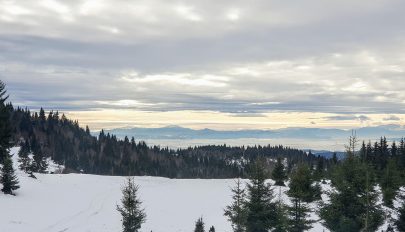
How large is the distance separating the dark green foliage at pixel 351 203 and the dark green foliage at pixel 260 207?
4464mm

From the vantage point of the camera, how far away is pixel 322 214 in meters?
31.5

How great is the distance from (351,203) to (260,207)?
272 inches

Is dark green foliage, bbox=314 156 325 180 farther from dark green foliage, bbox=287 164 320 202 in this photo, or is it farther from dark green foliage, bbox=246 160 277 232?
dark green foliage, bbox=246 160 277 232

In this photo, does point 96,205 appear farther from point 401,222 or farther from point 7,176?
point 401,222

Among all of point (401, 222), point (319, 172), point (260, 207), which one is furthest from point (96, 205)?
point (319, 172)

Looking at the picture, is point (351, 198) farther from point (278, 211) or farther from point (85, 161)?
point (85, 161)

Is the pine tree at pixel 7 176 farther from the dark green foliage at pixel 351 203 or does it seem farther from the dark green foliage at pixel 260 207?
the dark green foliage at pixel 351 203

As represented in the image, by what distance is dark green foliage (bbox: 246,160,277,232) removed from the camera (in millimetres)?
30000

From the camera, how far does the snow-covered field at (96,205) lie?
4119 centimetres

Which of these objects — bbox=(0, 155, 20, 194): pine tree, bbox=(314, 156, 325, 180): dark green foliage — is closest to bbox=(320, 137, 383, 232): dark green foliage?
bbox=(314, 156, 325, 180): dark green foliage

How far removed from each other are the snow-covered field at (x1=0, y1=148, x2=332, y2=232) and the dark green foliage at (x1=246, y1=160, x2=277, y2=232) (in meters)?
18.1

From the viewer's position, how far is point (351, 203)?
30531 mm

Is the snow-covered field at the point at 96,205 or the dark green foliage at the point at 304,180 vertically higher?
the dark green foliage at the point at 304,180

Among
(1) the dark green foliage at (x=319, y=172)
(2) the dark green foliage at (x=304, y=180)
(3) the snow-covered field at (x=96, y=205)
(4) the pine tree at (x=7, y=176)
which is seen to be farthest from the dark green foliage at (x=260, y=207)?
(4) the pine tree at (x=7, y=176)
